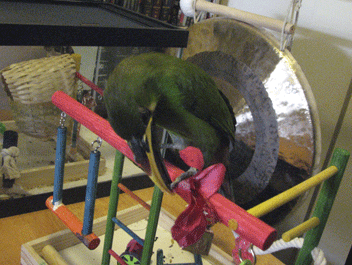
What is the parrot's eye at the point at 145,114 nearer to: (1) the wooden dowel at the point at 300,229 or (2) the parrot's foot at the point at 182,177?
(2) the parrot's foot at the point at 182,177

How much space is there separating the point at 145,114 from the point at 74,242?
21.8 inches

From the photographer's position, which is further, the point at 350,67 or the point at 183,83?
the point at 350,67

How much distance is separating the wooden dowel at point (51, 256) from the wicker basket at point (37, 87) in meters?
0.32

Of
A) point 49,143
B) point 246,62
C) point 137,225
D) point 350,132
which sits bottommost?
point 137,225

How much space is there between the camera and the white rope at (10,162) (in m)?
0.84

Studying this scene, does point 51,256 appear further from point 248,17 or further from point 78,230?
point 248,17

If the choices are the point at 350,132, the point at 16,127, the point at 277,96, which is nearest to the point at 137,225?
the point at 16,127

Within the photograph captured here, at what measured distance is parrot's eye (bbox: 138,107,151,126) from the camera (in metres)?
0.41

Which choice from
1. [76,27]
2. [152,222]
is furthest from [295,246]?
[76,27]

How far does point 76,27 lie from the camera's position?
0.70m

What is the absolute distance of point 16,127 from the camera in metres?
0.85

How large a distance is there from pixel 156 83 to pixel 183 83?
0.05m

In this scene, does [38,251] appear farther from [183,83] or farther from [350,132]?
[350,132]

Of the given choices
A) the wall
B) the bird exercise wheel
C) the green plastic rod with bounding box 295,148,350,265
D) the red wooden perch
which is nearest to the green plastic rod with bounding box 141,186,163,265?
the red wooden perch
